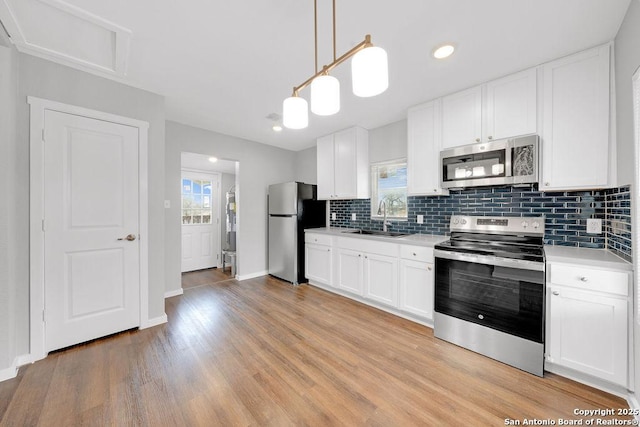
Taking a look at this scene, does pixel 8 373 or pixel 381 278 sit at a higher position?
pixel 381 278

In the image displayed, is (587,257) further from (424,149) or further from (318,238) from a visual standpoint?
(318,238)

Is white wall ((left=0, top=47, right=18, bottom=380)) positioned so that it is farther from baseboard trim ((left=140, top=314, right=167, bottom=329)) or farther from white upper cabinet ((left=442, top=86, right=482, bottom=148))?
white upper cabinet ((left=442, top=86, right=482, bottom=148))

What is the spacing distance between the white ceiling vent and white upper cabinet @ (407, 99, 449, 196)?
8.97 ft

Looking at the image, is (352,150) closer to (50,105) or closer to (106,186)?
(106,186)

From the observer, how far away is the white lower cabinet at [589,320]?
4.93 feet

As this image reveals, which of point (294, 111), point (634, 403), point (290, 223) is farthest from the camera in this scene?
point (290, 223)

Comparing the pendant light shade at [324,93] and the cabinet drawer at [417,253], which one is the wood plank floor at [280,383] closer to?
the cabinet drawer at [417,253]

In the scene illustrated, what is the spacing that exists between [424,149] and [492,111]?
685 millimetres

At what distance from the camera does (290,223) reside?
3.96 m

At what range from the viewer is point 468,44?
5.87 ft

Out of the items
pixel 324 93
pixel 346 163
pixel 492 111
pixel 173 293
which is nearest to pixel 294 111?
pixel 324 93

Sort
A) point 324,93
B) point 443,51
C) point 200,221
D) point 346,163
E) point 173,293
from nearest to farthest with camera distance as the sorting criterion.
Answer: point 324,93 < point 443,51 < point 173,293 < point 346,163 < point 200,221

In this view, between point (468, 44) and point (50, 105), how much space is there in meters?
3.41

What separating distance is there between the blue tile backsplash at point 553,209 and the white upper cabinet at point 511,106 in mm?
567
